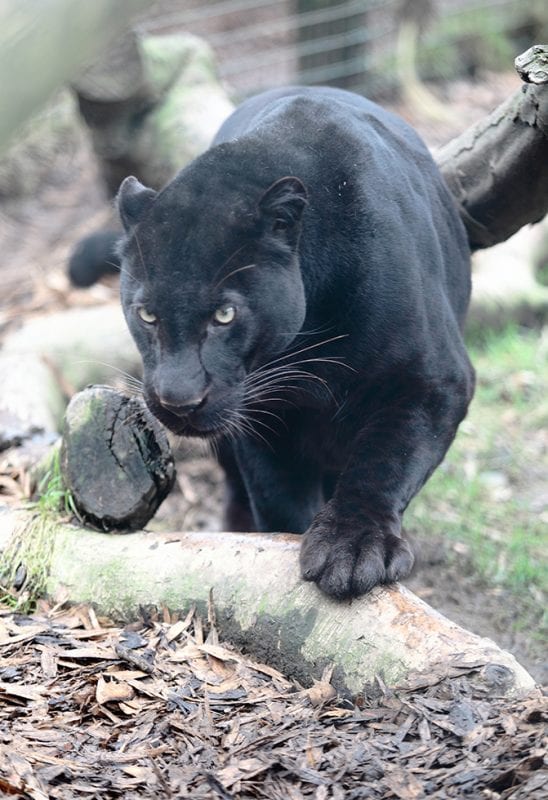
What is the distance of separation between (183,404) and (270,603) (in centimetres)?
61

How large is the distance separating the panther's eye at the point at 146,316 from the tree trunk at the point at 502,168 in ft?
4.34

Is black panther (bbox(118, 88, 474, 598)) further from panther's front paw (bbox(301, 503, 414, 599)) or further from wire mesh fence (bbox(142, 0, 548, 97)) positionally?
wire mesh fence (bbox(142, 0, 548, 97))

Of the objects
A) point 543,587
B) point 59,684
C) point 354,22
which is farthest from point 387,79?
point 59,684

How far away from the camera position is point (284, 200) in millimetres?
2900

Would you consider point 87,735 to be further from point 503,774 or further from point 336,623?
point 503,774

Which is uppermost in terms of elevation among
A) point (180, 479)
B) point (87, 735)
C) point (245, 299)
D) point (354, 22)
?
point (245, 299)

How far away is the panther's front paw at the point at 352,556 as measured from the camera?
111 inches

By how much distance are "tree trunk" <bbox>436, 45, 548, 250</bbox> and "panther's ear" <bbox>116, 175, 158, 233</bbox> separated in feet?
3.95

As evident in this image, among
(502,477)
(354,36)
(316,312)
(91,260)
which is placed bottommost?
(502,477)

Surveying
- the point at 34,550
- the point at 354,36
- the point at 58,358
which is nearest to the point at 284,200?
the point at 34,550

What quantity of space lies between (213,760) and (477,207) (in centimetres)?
244

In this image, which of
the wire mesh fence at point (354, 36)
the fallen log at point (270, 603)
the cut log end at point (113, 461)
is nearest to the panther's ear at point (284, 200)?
the cut log end at point (113, 461)

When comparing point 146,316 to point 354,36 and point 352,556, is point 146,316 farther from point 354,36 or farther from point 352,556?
point 354,36

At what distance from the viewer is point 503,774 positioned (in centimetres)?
215
